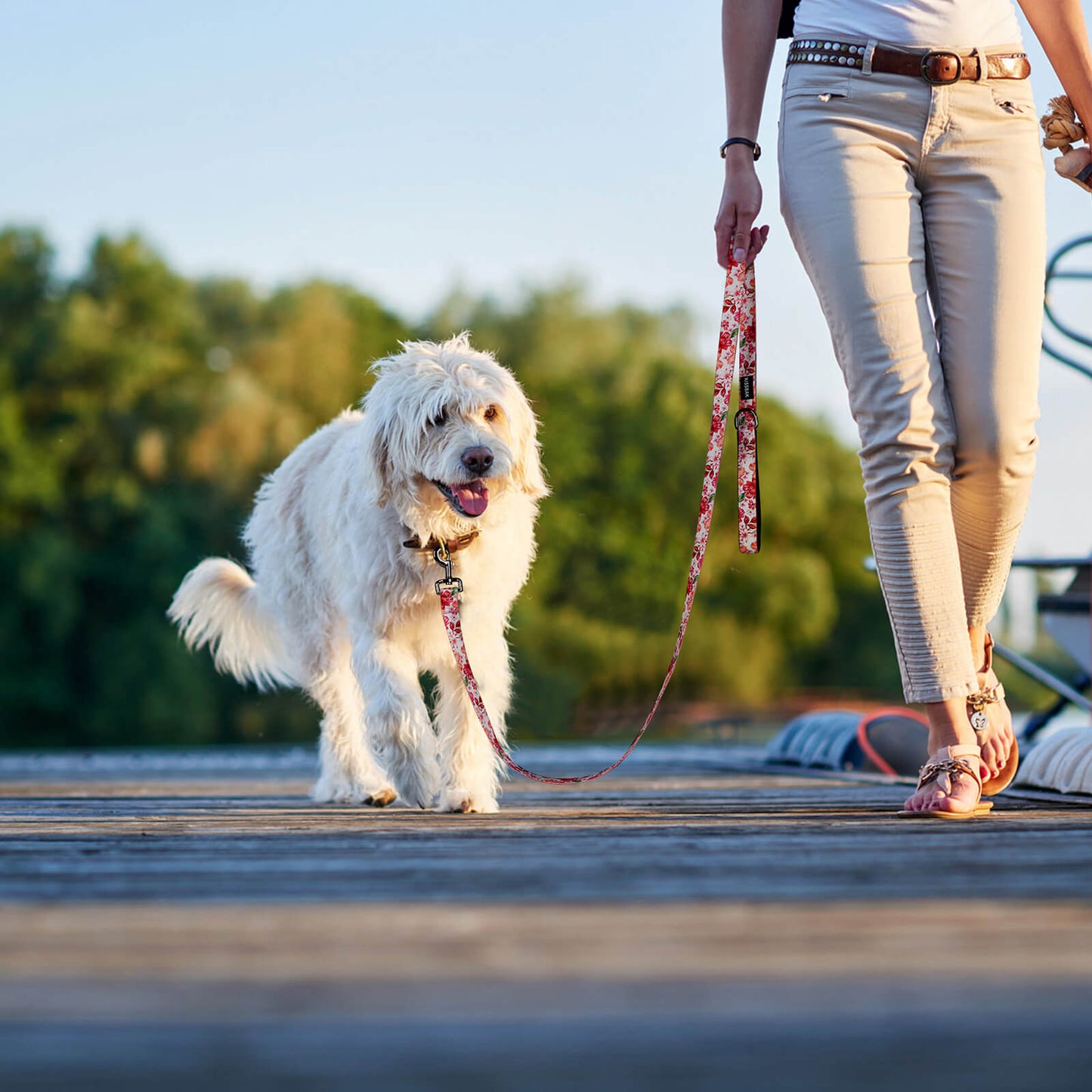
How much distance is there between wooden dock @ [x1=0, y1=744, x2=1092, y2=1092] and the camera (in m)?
1.15

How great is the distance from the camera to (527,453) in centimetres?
447

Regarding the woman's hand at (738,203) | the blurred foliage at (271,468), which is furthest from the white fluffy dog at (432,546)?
the blurred foliage at (271,468)

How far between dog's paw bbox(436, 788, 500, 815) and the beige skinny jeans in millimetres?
1210

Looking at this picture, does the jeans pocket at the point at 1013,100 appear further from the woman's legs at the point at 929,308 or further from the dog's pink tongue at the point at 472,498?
the dog's pink tongue at the point at 472,498

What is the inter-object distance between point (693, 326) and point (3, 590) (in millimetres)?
19591

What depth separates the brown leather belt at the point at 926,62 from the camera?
10.7 ft

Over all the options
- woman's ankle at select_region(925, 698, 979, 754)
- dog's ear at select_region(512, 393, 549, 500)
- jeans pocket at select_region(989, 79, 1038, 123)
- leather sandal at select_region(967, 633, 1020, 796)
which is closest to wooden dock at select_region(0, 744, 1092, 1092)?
woman's ankle at select_region(925, 698, 979, 754)

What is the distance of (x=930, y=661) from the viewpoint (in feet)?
10.8

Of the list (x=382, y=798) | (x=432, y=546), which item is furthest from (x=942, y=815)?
(x=382, y=798)

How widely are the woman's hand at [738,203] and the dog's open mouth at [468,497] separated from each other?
104 cm

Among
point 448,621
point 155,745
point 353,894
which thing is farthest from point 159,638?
point 353,894

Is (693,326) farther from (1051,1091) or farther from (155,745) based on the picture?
(1051,1091)

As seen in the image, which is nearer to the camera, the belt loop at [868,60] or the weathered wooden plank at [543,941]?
the weathered wooden plank at [543,941]

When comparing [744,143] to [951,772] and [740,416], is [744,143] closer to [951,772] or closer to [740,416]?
[740,416]
